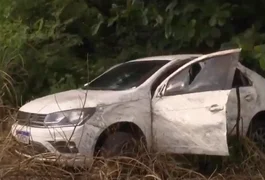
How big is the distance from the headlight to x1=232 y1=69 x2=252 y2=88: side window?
199 cm

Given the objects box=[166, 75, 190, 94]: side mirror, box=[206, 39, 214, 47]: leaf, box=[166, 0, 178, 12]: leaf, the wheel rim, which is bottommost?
the wheel rim

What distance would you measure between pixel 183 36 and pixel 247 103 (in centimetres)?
215

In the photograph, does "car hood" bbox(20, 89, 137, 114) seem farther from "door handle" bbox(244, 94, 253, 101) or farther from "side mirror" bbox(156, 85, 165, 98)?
"door handle" bbox(244, 94, 253, 101)

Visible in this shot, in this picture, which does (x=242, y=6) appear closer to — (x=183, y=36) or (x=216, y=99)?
(x=183, y=36)

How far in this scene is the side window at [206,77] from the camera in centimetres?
788

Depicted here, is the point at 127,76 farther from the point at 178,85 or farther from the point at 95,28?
the point at 95,28

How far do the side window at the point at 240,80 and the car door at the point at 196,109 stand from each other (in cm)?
49

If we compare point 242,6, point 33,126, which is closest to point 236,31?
point 242,6

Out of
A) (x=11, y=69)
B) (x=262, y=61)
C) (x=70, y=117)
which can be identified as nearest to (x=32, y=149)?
(x=70, y=117)

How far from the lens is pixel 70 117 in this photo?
25.1ft

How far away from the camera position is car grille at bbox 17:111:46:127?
7.83 m

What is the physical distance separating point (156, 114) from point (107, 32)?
5.05 metres

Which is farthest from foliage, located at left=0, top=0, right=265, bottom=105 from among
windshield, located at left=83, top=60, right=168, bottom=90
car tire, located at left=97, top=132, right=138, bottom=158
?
car tire, located at left=97, top=132, right=138, bottom=158

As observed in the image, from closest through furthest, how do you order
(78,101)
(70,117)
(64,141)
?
1. (64,141)
2. (70,117)
3. (78,101)
